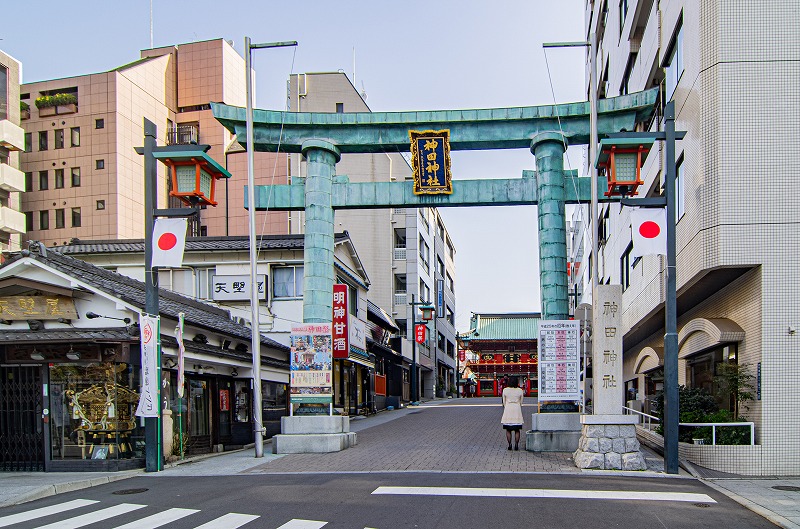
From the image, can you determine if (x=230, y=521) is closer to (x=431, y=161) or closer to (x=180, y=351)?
(x=180, y=351)

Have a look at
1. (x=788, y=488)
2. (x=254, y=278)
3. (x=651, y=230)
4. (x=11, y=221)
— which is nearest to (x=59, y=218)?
(x=11, y=221)

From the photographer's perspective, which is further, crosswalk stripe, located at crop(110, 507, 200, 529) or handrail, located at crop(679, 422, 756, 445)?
handrail, located at crop(679, 422, 756, 445)

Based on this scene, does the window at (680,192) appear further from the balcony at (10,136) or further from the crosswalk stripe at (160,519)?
the balcony at (10,136)

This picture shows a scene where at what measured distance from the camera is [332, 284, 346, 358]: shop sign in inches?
1122

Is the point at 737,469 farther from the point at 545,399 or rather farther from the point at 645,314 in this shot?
the point at 645,314

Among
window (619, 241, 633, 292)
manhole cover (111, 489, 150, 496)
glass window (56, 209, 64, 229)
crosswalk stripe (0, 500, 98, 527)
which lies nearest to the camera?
crosswalk stripe (0, 500, 98, 527)

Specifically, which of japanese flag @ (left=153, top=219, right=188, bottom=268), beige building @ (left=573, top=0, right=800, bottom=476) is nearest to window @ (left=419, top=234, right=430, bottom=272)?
beige building @ (left=573, top=0, right=800, bottom=476)

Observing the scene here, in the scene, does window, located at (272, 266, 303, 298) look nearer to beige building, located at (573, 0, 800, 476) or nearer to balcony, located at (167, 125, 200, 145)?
beige building, located at (573, 0, 800, 476)

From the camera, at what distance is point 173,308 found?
2088 cm

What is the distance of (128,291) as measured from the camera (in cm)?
1869

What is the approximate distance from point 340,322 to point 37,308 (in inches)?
538

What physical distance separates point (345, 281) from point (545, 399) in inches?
614

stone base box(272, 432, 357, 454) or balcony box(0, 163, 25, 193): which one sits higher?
balcony box(0, 163, 25, 193)

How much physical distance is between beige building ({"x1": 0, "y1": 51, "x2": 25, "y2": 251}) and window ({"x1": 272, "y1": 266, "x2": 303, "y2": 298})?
25400 mm
